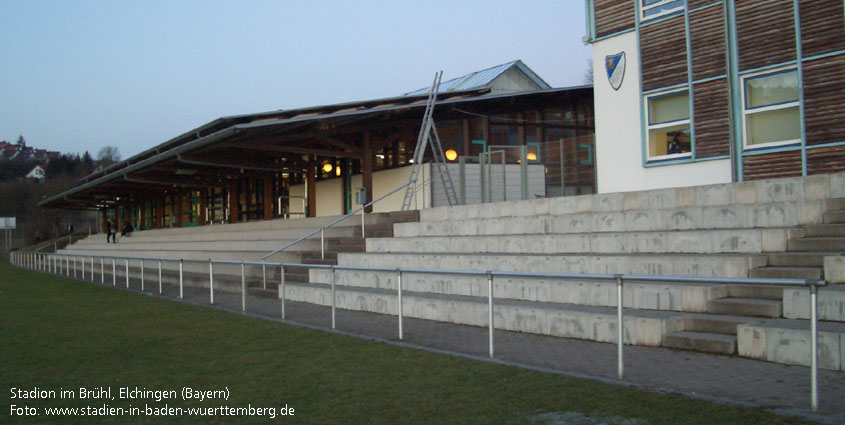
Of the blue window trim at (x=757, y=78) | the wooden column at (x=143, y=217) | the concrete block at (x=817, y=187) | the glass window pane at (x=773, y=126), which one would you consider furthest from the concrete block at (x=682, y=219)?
the wooden column at (x=143, y=217)

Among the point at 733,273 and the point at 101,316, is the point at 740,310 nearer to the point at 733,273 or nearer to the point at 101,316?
the point at 733,273

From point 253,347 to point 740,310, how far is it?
5.76 meters

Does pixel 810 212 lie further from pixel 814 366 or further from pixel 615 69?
pixel 615 69

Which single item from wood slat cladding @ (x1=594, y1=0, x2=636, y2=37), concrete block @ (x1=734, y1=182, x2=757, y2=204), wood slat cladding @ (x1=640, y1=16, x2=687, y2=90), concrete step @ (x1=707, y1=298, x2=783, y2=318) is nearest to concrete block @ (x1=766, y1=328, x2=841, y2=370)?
concrete step @ (x1=707, y1=298, x2=783, y2=318)

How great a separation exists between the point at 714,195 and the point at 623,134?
15.6ft

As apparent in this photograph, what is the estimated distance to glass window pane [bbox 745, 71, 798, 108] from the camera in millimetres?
12602

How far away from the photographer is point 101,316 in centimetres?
1326

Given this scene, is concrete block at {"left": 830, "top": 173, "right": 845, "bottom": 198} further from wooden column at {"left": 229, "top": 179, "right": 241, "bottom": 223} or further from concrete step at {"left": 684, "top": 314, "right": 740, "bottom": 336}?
wooden column at {"left": 229, "top": 179, "right": 241, "bottom": 223}

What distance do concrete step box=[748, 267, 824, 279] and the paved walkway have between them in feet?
5.38

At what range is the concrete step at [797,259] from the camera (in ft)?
27.6

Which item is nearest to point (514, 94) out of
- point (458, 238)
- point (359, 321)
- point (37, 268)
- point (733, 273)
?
point (458, 238)

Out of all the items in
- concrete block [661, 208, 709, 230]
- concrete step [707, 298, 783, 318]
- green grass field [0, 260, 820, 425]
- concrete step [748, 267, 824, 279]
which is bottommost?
A: green grass field [0, 260, 820, 425]

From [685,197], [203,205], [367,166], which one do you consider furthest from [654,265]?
[203,205]

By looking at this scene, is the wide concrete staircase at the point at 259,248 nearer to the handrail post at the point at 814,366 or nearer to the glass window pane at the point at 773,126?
the glass window pane at the point at 773,126
